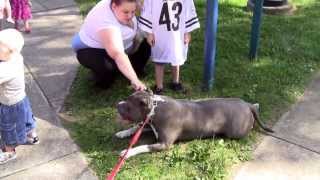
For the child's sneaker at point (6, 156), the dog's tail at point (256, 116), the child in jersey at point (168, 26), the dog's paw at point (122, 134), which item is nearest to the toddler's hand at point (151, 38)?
the child in jersey at point (168, 26)

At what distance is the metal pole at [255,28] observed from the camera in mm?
5203

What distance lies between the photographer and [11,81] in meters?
3.69

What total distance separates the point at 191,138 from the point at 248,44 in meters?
2.03

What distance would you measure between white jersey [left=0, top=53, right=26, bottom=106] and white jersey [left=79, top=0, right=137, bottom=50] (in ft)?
2.96

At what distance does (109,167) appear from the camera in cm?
387

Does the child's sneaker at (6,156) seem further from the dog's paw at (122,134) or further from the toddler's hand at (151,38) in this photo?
the toddler's hand at (151,38)

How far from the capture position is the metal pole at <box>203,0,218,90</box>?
14.8 feet

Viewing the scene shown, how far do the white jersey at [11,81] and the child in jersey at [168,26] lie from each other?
4.14ft

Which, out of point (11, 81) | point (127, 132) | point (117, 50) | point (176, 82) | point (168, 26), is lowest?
point (127, 132)

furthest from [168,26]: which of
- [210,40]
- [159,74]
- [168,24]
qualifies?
[159,74]

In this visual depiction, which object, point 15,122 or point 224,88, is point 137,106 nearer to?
point 15,122

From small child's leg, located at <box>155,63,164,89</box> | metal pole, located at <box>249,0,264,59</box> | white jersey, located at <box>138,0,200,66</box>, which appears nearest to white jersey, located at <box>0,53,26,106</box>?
white jersey, located at <box>138,0,200,66</box>

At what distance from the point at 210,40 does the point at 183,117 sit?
98 cm

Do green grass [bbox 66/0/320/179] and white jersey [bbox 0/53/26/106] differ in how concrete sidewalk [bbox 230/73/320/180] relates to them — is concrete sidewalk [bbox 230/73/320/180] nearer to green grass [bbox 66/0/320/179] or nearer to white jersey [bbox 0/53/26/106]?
green grass [bbox 66/0/320/179]
